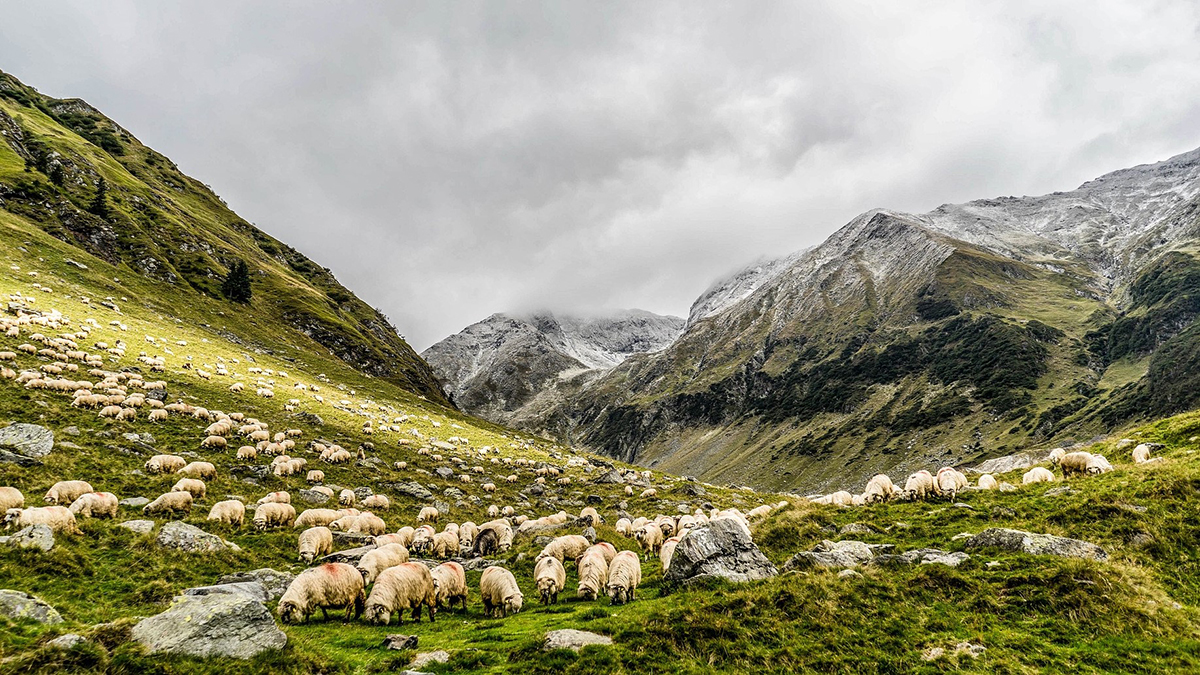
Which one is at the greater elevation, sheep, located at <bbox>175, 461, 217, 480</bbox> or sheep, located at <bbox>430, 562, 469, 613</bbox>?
sheep, located at <bbox>175, 461, 217, 480</bbox>

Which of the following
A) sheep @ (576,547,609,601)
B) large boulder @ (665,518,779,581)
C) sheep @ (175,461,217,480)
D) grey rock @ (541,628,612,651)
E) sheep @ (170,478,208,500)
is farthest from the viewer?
sheep @ (175,461,217,480)

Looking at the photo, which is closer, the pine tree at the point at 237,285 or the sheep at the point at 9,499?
the sheep at the point at 9,499

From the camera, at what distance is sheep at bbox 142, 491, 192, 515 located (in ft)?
68.7

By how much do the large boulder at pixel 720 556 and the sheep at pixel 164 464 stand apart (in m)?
25.9

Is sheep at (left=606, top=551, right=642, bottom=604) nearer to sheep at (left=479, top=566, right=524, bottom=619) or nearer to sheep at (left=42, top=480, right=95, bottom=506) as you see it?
sheep at (left=479, top=566, right=524, bottom=619)

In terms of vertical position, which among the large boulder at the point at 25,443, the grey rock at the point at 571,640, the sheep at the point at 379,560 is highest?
the large boulder at the point at 25,443

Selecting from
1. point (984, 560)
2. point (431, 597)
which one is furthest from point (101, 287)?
point (984, 560)

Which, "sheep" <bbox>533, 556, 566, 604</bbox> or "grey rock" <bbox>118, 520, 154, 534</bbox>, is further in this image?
"sheep" <bbox>533, 556, 566, 604</bbox>

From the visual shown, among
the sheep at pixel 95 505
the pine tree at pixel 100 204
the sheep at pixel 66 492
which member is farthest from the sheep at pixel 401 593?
the pine tree at pixel 100 204

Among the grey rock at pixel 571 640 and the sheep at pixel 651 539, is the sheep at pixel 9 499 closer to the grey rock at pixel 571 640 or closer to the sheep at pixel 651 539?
the grey rock at pixel 571 640

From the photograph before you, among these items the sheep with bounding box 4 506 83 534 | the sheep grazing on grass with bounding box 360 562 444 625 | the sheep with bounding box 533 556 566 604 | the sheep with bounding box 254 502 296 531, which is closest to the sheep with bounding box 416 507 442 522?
the sheep with bounding box 254 502 296 531

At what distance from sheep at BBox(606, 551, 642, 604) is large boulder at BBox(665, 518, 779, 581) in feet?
4.18

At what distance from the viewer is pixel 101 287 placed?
7131 centimetres

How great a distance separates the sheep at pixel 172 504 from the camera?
20.9 meters
